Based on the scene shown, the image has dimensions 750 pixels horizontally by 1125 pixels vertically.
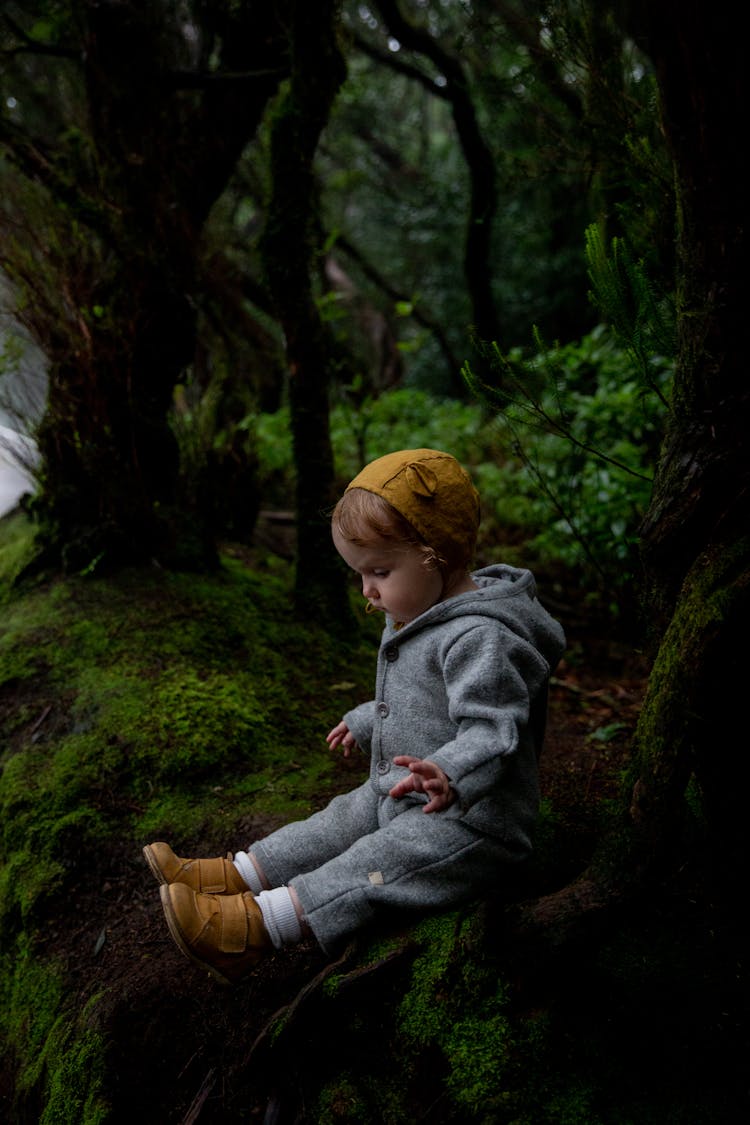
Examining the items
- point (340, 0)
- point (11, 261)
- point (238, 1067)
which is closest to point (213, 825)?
point (238, 1067)

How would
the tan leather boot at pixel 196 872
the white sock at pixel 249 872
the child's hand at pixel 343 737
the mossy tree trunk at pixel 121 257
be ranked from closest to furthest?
the tan leather boot at pixel 196 872 → the white sock at pixel 249 872 → the child's hand at pixel 343 737 → the mossy tree trunk at pixel 121 257

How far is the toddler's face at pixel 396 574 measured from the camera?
2.15 meters

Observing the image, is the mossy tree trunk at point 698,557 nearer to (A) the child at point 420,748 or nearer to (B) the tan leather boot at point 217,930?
(A) the child at point 420,748

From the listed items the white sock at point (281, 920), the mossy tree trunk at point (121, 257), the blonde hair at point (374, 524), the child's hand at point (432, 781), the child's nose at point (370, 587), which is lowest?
the white sock at point (281, 920)

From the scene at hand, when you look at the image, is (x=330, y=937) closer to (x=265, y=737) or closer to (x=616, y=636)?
(x=265, y=737)

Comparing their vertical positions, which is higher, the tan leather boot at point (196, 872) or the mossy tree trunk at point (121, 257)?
the mossy tree trunk at point (121, 257)

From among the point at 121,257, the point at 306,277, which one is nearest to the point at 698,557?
the point at 306,277

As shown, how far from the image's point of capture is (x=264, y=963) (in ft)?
7.43

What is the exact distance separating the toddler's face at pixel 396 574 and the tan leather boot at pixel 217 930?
0.90 m

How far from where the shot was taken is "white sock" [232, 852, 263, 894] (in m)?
2.32

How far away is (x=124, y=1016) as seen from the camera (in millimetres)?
2191

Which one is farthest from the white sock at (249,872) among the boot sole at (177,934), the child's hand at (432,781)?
the child's hand at (432,781)

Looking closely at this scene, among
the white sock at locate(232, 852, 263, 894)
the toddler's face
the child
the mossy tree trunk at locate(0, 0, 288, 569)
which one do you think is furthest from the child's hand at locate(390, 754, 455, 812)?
the mossy tree trunk at locate(0, 0, 288, 569)

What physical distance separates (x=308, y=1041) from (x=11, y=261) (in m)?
3.56
